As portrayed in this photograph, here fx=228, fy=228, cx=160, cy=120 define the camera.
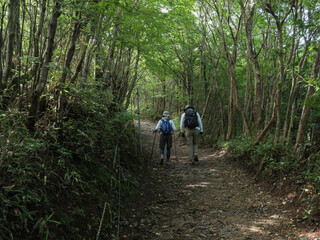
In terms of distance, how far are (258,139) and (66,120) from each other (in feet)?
18.3

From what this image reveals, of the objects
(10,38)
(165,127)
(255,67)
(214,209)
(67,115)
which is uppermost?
(255,67)

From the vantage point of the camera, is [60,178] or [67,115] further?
[67,115]

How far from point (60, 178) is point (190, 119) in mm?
5507

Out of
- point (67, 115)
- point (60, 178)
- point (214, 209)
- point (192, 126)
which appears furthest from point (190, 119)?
point (60, 178)

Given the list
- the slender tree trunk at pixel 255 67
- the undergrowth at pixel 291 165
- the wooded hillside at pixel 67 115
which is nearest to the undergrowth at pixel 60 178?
the wooded hillside at pixel 67 115

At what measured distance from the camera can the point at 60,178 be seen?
3.28 metres

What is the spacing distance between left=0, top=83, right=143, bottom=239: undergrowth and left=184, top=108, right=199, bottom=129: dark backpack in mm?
3421

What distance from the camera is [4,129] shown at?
120 inches

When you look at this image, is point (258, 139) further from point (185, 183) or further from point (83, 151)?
point (83, 151)

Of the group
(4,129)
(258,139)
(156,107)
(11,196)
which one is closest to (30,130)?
(4,129)

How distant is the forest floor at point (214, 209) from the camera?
12.7 feet

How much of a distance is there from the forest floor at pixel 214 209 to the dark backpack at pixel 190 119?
1.67m

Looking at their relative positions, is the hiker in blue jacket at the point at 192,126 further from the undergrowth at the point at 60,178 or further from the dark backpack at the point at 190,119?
the undergrowth at the point at 60,178

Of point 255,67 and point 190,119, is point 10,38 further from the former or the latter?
point 255,67
